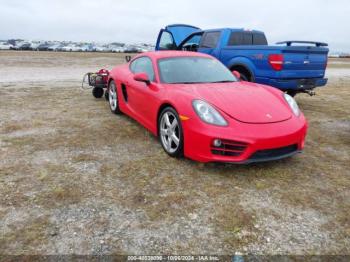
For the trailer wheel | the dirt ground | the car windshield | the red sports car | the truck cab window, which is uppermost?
the truck cab window

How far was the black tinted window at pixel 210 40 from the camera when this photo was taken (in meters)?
8.38

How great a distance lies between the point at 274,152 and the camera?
3.86 meters

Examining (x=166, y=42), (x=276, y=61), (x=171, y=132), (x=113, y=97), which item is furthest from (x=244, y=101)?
(x=166, y=42)

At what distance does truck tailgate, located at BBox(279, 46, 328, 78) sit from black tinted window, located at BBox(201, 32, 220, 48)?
226cm

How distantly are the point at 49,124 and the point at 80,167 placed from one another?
2.31 metres

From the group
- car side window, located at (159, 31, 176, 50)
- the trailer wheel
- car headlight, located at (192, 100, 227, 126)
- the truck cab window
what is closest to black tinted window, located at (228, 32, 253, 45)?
the truck cab window

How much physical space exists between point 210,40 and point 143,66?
356 centimetres

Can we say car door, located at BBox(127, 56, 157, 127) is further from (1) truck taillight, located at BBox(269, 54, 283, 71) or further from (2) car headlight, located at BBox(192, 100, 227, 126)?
(1) truck taillight, located at BBox(269, 54, 283, 71)

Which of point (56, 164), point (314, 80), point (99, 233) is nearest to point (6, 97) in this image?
point (56, 164)

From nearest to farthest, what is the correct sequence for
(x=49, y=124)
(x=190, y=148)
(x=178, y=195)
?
(x=178, y=195) < (x=190, y=148) < (x=49, y=124)

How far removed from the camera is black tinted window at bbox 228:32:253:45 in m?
8.23

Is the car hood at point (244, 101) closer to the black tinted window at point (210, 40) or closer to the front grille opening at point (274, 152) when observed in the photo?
the front grille opening at point (274, 152)

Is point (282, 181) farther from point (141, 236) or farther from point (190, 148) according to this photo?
point (141, 236)

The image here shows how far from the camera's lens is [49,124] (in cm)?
598
